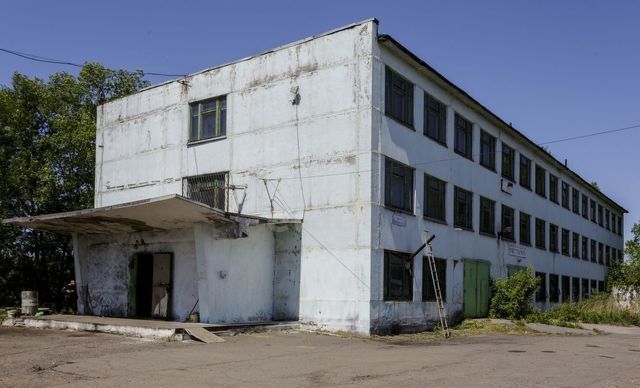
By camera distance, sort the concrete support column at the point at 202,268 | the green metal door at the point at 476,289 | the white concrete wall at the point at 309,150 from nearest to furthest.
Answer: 1. the concrete support column at the point at 202,268
2. the white concrete wall at the point at 309,150
3. the green metal door at the point at 476,289

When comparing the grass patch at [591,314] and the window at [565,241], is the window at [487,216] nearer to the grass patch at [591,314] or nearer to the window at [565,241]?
the grass patch at [591,314]

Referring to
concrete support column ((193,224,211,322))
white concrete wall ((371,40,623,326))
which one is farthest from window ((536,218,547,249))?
concrete support column ((193,224,211,322))

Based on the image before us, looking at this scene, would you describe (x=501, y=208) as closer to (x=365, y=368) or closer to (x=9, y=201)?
(x=365, y=368)

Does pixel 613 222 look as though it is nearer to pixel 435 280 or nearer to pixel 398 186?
pixel 435 280

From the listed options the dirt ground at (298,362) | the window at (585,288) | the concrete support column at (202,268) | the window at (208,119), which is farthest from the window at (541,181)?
the concrete support column at (202,268)

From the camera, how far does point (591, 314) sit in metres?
30.6

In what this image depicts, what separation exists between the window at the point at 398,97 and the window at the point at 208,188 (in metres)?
6.23

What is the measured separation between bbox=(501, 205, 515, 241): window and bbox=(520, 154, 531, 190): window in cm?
241

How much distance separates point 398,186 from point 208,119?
24.5 feet

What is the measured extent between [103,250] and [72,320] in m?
3.70

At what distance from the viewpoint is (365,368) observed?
11.8m

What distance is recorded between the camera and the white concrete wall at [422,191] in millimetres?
19312

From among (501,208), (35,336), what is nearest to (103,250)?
(35,336)

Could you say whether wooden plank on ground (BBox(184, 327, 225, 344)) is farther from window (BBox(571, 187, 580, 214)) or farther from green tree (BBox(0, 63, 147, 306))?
window (BBox(571, 187, 580, 214))
